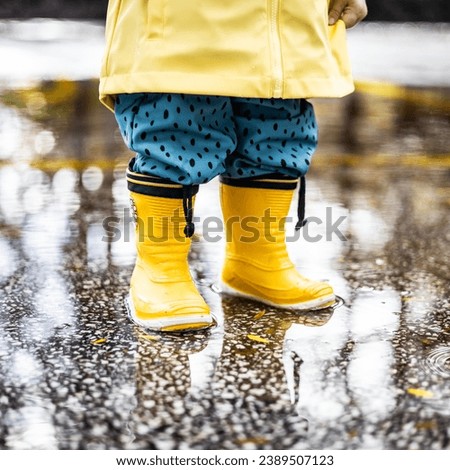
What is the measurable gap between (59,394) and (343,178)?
233 cm

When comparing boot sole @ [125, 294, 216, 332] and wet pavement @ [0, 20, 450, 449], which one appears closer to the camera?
wet pavement @ [0, 20, 450, 449]

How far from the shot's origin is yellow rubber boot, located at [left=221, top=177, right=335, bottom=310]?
2.25m

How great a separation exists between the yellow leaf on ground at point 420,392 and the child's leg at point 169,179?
56 centimetres

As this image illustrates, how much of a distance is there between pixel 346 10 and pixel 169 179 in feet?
2.33

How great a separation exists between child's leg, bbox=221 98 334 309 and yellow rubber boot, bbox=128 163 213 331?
0.20 m

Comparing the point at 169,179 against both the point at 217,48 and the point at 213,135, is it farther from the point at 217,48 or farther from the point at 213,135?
the point at 217,48

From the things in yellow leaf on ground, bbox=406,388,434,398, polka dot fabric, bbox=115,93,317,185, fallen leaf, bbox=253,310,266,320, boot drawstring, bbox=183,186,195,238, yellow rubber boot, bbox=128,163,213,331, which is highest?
polka dot fabric, bbox=115,93,317,185

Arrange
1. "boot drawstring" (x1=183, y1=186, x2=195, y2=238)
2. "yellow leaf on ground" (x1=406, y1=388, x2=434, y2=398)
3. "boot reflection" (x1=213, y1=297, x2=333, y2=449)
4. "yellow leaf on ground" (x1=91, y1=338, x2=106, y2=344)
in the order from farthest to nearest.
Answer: "boot drawstring" (x1=183, y1=186, x2=195, y2=238) < "yellow leaf on ground" (x1=91, y1=338, x2=106, y2=344) < "yellow leaf on ground" (x1=406, y1=388, x2=434, y2=398) < "boot reflection" (x1=213, y1=297, x2=333, y2=449)

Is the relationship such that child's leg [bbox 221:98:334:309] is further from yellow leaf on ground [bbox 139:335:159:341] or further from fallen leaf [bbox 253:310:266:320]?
yellow leaf on ground [bbox 139:335:159:341]

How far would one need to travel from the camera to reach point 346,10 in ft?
7.62

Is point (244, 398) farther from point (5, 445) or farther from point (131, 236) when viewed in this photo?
point (131, 236)

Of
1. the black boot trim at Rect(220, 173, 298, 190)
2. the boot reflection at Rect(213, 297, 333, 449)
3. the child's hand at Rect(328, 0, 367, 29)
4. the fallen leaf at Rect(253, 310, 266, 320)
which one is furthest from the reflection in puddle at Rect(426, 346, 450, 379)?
Answer: the child's hand at Rect(328, 0, 367, 29)

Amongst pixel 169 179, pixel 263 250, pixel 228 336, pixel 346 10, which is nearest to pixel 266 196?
pixel 263 250

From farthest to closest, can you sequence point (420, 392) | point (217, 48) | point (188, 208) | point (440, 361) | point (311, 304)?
point (311, 304)
point (188, 208)
point (217, 48)
point (440, 361)
point (420, 392)
